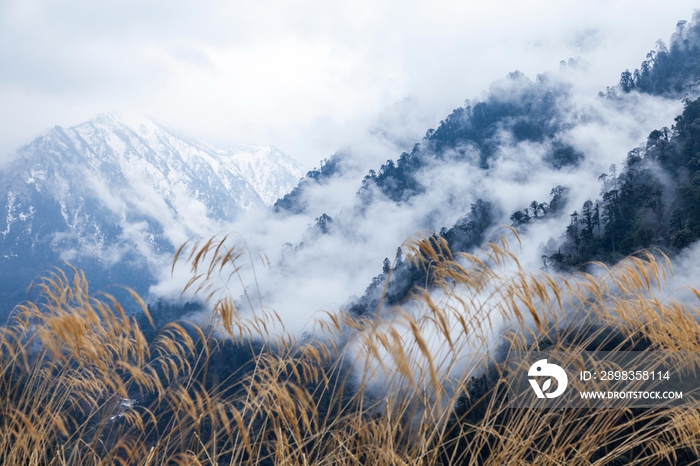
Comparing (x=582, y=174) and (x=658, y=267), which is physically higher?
(x=658, y=267)

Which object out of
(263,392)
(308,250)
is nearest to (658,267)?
(263,392)

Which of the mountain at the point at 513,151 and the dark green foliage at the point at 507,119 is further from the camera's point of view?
the dark green foliage at the point at 507,119

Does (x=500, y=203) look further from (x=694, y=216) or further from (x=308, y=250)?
(x=694, y=216)

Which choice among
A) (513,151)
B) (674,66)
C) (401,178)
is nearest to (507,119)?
(513,151)

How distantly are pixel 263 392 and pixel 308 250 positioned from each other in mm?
151460

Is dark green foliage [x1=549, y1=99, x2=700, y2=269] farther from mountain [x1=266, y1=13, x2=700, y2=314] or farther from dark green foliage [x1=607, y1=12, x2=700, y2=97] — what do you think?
dark green foliage [x1=607, y1=12, x2=700, y2=97]

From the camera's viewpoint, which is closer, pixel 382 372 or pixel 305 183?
pixel 382 372

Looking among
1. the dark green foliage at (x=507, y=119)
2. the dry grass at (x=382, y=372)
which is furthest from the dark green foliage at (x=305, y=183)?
the dry grass at (x=382, y=372)

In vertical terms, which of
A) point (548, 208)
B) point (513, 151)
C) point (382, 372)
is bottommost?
point (548, 208)

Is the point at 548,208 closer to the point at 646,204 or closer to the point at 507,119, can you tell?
the point at 646,204

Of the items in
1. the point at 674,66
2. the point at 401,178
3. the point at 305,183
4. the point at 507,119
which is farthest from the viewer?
the point at 305,183

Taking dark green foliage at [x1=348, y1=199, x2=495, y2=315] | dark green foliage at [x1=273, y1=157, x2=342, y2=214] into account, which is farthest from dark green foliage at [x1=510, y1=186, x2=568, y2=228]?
dark green foliage at [x1=273, y1=157, x2=342, y2=214]

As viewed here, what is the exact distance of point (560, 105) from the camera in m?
135

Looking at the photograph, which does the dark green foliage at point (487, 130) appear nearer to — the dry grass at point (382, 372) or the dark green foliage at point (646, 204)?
the dark green foliage at point (646, 204)
